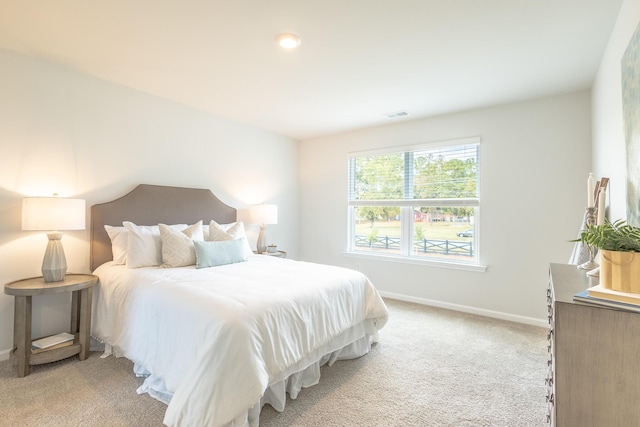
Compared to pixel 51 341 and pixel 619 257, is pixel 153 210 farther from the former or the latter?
pixel 619 257

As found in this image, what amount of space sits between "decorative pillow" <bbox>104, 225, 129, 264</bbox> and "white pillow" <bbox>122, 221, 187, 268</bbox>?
0.08m

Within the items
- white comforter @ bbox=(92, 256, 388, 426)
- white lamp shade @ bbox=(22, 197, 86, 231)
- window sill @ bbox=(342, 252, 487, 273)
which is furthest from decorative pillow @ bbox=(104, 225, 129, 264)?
window sill @ bbox=(342, 252, 487, 273)

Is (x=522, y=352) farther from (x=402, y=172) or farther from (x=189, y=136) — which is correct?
(x=189, y=136)

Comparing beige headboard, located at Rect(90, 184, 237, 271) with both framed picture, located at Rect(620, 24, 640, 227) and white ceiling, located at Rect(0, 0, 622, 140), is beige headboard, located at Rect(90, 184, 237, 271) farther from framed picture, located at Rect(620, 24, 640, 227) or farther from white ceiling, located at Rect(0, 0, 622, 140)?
framed picture, located at Rect(620, 24, 640, 227)

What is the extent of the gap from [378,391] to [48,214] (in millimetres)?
2781

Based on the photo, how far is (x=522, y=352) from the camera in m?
2.79

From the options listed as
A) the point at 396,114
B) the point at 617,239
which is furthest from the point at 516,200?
the point at 617,239

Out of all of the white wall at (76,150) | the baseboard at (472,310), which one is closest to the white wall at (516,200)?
the baseboard at (472,310)

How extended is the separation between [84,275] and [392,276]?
139 inches

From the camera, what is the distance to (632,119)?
1615 mm

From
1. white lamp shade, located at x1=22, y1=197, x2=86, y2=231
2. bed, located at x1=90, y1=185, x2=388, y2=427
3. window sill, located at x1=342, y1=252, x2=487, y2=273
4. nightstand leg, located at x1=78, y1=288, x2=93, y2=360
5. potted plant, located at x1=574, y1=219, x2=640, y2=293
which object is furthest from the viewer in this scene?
window sill, located at x1=342, y1=252, x2=487, y2=273

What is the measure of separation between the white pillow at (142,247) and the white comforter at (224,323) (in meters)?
0.16

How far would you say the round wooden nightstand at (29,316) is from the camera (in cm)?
227

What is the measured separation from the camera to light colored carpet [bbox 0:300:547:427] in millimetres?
1887
